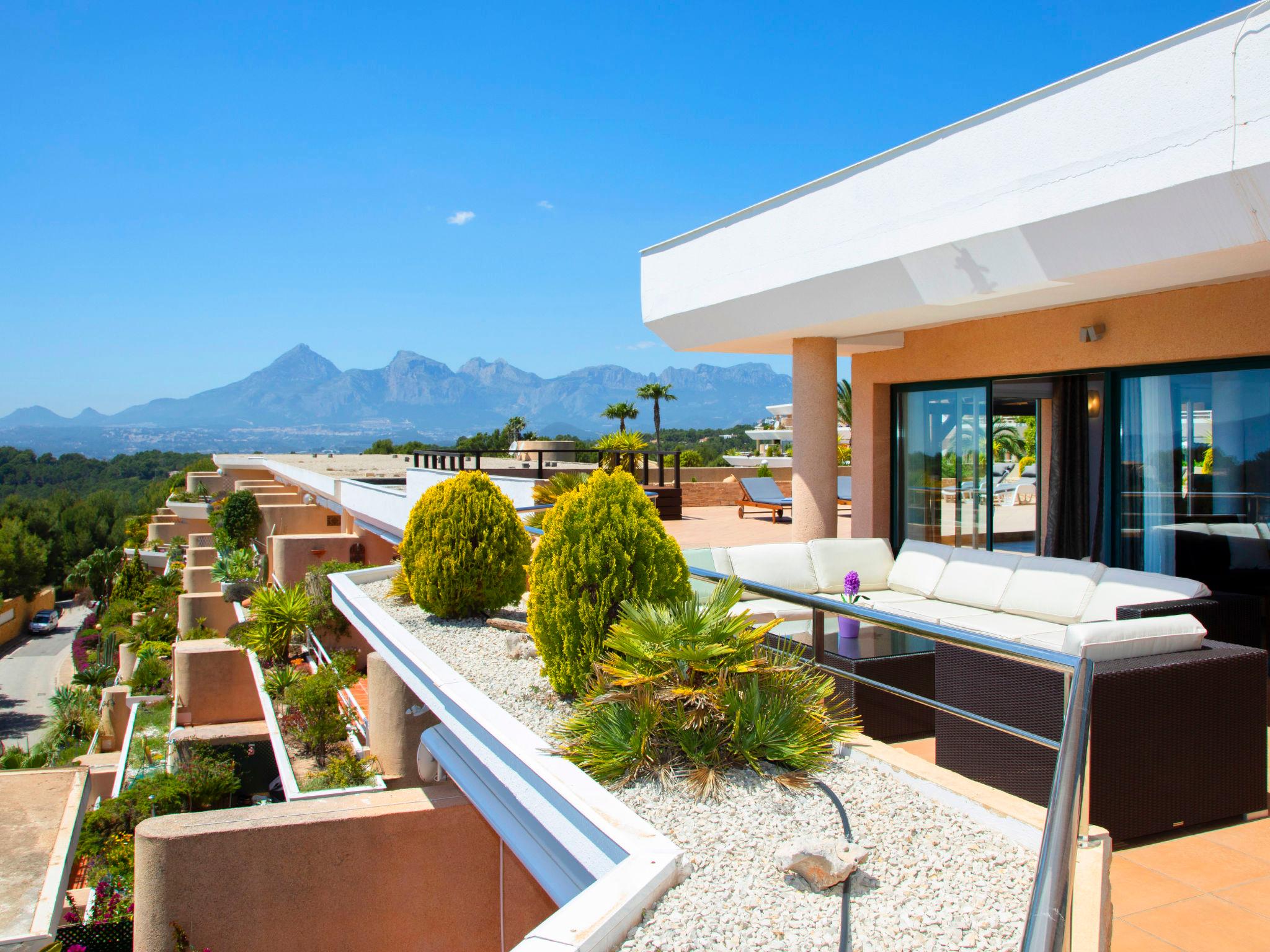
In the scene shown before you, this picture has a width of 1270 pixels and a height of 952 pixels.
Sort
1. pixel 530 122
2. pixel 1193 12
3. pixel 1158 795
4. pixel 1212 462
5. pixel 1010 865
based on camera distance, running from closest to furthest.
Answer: pixel 1010 865 < pixel 1158 795 < pixel 1212 462 < pixel 1193 12 < pixel 530 122

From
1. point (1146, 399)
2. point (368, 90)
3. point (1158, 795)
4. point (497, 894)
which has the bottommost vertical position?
point (497, 894)

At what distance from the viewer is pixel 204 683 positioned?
21.8 metres

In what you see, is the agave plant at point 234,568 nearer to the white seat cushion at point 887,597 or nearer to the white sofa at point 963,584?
the white sofa at point 963,584

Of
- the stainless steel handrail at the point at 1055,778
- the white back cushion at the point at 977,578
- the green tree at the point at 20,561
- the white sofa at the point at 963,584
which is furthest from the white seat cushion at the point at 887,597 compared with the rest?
the green tree at the point at 20,561

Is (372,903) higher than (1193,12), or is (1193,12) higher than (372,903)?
(1193,12)

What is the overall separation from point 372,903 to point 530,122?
3479cm

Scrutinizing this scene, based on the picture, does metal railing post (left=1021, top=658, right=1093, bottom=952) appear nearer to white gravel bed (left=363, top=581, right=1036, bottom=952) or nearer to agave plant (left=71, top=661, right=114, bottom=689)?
white gravel bed (left=363, top=581, right=1036, bottom=952)

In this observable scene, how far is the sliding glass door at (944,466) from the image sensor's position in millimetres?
10039

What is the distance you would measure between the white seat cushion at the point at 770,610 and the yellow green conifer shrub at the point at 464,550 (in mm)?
2528

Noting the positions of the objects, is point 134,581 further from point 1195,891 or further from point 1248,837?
point 1195,891

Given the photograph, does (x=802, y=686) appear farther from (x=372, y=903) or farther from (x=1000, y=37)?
(x=1000, y=37)

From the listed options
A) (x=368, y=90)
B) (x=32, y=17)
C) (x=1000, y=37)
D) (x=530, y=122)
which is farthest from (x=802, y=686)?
(x=32, y=17)

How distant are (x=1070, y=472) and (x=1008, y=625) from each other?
354 centimetres

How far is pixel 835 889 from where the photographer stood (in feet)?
9.94
